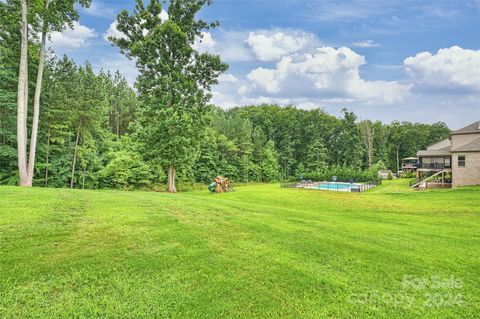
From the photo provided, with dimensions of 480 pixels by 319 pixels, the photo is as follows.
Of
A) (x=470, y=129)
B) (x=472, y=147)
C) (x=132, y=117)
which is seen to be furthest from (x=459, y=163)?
(x=132, y=117)

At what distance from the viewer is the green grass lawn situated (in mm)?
3283

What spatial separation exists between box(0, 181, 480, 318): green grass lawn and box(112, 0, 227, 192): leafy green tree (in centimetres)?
1275

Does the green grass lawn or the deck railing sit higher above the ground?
the deck railing

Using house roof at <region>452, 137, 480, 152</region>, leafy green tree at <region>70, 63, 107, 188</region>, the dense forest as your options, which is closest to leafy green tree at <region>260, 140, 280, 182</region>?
the dense forest

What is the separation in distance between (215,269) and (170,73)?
58.0 feet

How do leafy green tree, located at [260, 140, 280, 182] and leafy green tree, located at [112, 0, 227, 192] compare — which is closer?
leafy green tree, located at [112, 0, 227, 192]

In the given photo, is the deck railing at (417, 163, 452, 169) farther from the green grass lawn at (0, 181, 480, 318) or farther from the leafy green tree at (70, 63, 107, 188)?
the leafy green tree at (70, 63, 107, 188)

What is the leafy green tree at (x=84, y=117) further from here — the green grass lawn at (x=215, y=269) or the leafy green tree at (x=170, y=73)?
the green grass lawn at (x=215, y=269)

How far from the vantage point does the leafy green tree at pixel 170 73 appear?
1898 centimetres

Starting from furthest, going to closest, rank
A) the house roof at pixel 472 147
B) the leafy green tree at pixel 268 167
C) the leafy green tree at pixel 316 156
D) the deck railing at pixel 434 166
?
1. the leafy green tree at pixel 316 156
2. the leafy green tree at pixel 268 167
3. the deck railing at pixel 434 166
4. the house roof at pixel 472 147

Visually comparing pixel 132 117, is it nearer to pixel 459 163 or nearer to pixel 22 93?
pixel 22 93

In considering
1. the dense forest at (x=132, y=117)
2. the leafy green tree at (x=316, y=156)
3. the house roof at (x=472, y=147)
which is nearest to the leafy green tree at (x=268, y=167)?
the dense forest at (x=132, y=117)

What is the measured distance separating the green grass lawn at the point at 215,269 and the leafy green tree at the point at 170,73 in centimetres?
1275

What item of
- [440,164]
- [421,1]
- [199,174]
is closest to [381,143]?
[440,164]
